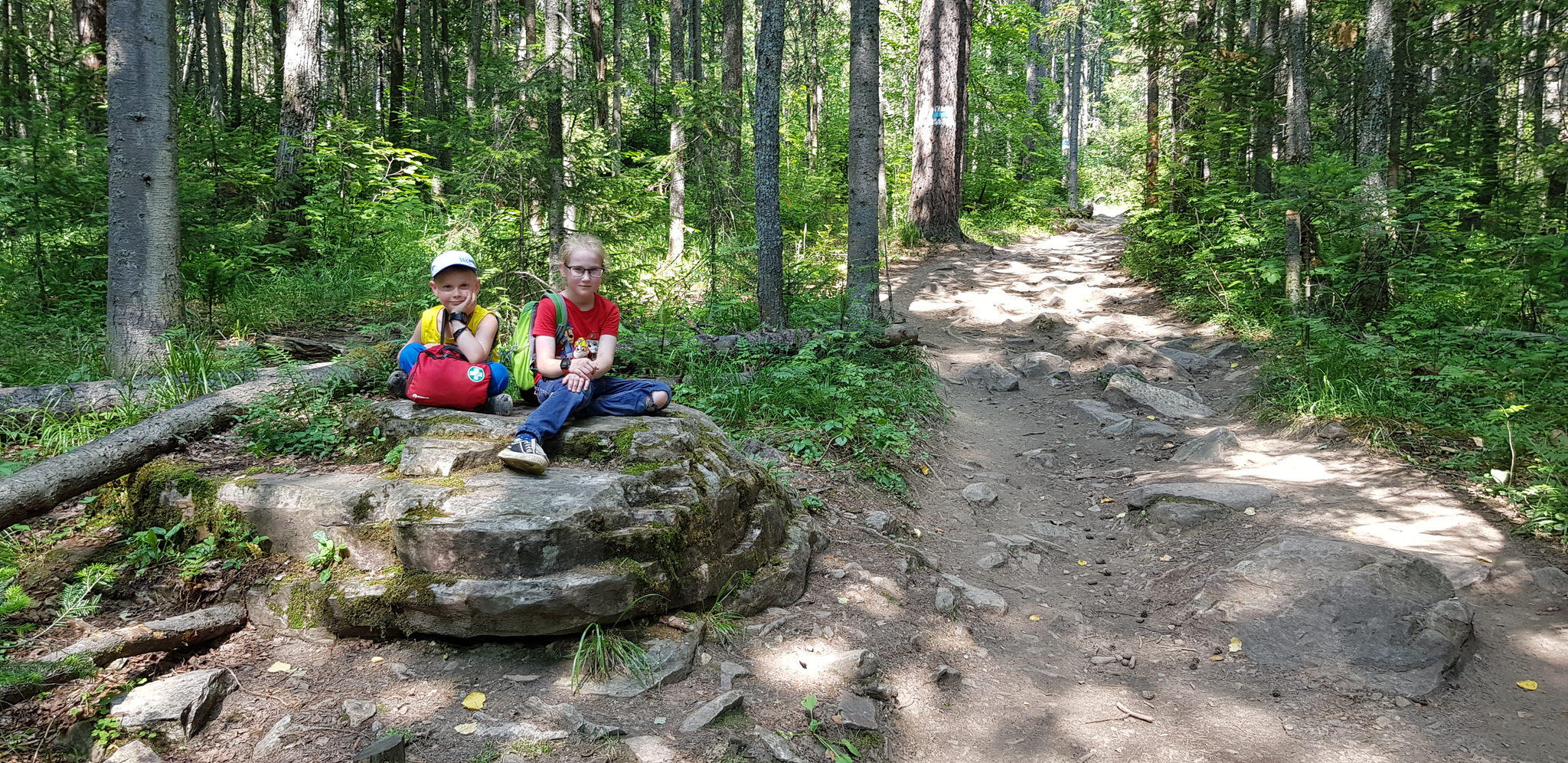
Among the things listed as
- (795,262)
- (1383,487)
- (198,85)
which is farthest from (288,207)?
(198,85)

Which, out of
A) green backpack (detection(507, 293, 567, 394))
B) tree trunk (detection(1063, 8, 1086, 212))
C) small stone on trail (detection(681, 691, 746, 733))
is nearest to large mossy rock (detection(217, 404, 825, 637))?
green backpack (detection(507, 293, 567, 394))

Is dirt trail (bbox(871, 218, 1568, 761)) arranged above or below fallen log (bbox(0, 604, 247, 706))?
below

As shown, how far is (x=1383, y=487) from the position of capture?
605cm

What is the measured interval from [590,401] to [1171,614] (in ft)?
12.7

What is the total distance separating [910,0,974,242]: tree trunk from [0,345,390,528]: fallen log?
42.6ft

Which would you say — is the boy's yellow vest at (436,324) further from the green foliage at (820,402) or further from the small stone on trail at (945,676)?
the small stone on trail at (945,676)

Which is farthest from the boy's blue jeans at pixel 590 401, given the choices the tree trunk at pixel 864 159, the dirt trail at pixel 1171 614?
the tree trunk at pixel 864 159

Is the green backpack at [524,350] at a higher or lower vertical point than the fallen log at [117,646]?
higher

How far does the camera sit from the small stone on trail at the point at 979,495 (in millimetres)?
6672

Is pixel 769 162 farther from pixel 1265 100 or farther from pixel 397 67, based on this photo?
pixel 397 67

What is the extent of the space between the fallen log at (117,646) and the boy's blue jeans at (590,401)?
153cm

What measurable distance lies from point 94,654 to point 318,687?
2.59ft

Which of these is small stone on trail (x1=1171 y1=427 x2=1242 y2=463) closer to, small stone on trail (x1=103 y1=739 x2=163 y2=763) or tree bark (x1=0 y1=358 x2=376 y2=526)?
tree bark (x1=0 y1=358 x2=376 y2=526)

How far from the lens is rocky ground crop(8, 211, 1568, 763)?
3207 mm
